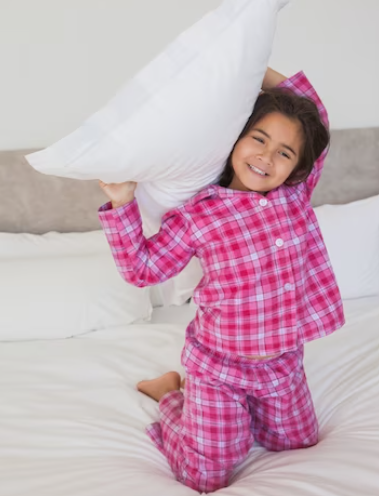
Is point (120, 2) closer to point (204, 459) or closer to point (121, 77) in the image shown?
point (121, 77)

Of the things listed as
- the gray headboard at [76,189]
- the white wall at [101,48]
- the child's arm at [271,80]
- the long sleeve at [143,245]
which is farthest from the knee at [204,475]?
the white wall at [101,48]

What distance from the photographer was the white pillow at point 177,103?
30.0 inches

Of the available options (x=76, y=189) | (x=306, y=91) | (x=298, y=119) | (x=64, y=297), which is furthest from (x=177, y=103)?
(x=76, y=189)

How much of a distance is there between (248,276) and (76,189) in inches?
36.3

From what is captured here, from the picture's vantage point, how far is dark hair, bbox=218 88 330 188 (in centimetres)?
100

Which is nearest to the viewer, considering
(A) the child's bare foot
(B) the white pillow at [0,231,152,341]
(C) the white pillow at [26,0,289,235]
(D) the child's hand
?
(C) the white pillow at [26,0,289,235]

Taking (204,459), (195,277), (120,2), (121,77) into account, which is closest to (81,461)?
(204,459)

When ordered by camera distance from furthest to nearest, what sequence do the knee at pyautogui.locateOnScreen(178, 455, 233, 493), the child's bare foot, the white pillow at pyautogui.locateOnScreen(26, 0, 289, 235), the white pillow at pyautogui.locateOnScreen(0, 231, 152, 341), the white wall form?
1. the white wall
2. the white pillow at pyautogui.locateOnScreen(0, 231, 152, 341)
3. the child's bare foot
4. the knee at pyautogui.locateOnScreen(178, 455, 233, 493)
5. the white pillow at pyautogui.locateOnScreen(26, 0, 289, 235)

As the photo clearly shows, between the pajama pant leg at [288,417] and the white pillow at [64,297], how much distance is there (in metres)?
0.56

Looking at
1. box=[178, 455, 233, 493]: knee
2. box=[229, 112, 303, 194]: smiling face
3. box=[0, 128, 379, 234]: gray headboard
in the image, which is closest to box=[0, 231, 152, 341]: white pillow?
box=[0, 128, 379, 234]: gray headboard

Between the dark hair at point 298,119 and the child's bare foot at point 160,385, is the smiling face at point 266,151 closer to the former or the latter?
the dark hair at point 298,119

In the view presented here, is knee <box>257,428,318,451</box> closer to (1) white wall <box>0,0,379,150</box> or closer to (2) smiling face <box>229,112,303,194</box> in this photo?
(2) smiling face <box>229,112,303,194</box>

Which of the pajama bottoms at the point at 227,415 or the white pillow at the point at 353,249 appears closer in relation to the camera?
the pajama bottoms at the point at 227,415

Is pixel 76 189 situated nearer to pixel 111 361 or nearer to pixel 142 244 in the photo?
pixel 111 361
